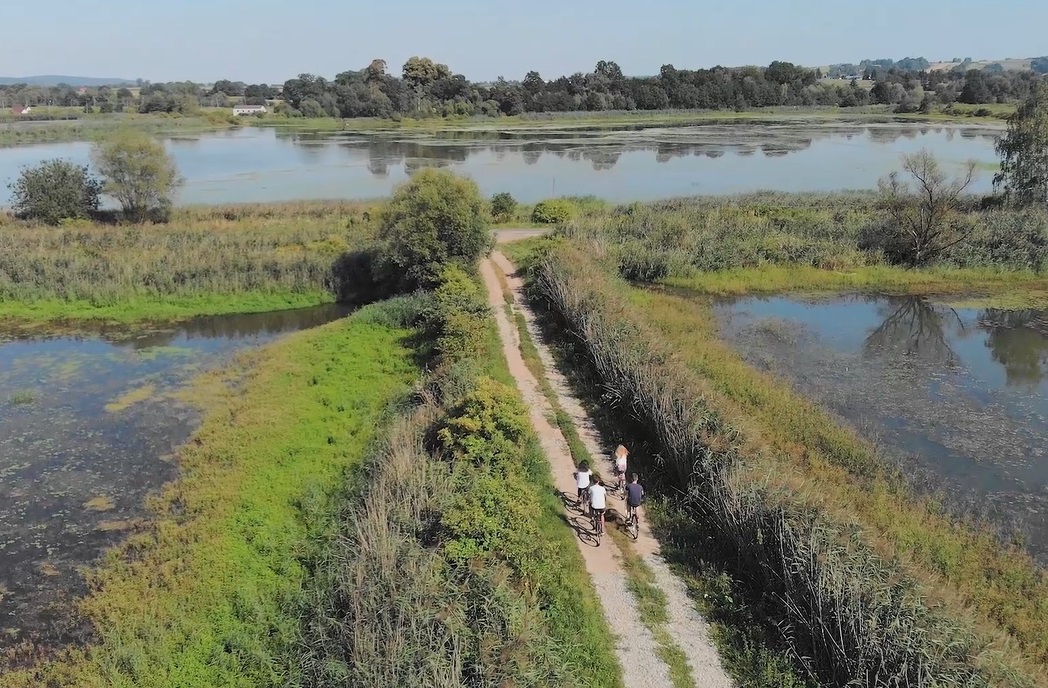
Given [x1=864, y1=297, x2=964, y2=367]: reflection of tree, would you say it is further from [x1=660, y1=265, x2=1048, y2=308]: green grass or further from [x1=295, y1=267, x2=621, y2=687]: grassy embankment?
[x1=295, y1=267, x2=621, y2=687]: grassy embankment

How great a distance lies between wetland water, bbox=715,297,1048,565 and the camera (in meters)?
14.8

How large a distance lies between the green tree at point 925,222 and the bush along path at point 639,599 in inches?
901

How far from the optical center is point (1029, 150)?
122 feet

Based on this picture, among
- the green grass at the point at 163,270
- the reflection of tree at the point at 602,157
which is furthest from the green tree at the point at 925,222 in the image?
the reflection of tree at the point at 602,157

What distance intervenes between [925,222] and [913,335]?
9651 mm

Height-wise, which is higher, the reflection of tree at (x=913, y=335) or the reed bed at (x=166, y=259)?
the reed bed at (x=166, y=259)

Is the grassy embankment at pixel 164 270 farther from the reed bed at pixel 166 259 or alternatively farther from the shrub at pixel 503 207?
Answer: the shrub at pixel 503 207

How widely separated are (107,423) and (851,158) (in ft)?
207

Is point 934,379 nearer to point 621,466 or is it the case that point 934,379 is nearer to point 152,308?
point 621,466

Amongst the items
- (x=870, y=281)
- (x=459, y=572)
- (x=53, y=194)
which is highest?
(x=53, y=194)

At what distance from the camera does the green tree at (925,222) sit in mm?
31156

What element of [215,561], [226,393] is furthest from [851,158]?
[215,561]

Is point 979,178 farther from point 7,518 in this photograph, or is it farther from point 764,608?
point 7,518

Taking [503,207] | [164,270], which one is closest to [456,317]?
[164,270]
